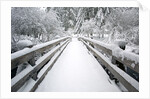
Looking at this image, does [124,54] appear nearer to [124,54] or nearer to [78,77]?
[124,54]

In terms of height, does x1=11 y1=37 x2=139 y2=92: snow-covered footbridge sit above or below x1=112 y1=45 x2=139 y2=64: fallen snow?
below

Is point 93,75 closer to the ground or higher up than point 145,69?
closer to the ground

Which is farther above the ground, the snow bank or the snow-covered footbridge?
the snow bank

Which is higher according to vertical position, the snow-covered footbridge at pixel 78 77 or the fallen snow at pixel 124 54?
the fallen snow at pixel 124 54

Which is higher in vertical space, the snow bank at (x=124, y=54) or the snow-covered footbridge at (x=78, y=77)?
the snow bank at (x=124, y=54)

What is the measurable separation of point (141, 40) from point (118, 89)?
802 mm

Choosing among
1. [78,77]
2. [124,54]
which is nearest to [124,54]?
[124,54]

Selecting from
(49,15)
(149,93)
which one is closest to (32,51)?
(149,93)

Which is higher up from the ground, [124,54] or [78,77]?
[124,54]

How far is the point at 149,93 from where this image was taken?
1.43 meters

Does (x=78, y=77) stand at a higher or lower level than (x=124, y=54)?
lower

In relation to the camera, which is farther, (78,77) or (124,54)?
(78,77)

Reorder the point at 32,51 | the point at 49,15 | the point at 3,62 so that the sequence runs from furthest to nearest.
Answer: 1. the point at 49,15
2. the point at 32,51
3. the point at 3,62

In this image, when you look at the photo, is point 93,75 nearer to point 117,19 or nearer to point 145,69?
point 145,69
